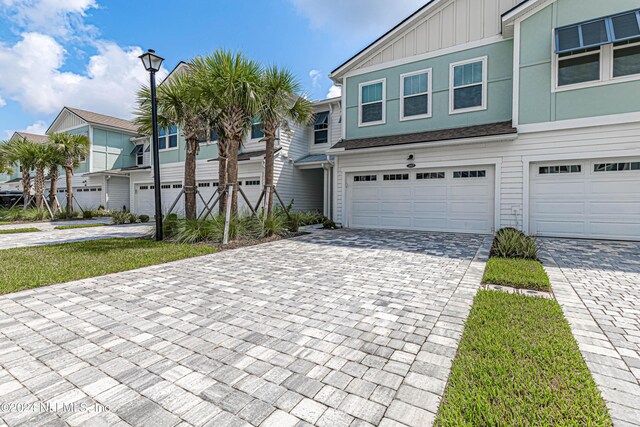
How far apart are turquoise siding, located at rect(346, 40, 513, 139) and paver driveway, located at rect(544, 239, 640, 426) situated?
17.1 feet

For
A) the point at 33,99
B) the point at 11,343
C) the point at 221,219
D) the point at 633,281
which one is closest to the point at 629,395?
the point at 633,281

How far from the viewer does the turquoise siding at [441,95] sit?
977cm

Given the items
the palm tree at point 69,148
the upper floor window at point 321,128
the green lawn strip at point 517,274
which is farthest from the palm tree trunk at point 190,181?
the palm tree at point 69,148

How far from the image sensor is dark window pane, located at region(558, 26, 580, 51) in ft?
26.8

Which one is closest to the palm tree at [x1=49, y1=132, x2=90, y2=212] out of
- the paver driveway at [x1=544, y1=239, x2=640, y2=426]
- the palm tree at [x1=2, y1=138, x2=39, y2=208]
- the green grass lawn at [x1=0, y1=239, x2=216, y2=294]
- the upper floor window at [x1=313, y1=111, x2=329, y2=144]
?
the palm tree at [x1=2, y1=138, x2=39, y2=208]

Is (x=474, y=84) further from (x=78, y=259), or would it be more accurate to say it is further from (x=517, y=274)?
(x=78, y=259)

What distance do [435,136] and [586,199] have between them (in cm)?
452

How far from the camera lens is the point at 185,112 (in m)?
9.68

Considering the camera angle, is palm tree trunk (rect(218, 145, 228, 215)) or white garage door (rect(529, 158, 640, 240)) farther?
palm tree trunk (rect(218, 145, 228, 215))

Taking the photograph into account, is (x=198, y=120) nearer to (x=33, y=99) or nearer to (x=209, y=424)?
(x=209, y=424)

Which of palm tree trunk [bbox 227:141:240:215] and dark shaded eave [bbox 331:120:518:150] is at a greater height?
dark shaded eave [bbox 331:120:518:150]

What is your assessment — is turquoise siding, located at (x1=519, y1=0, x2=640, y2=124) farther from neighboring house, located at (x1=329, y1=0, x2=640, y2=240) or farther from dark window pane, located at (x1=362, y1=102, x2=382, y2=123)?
dark window pane, located at (x1=362, y1=102, x2=382, y2=123)

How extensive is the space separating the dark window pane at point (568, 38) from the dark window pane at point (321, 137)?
9.40 meters

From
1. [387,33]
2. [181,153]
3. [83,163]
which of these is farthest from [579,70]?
[83,163]
